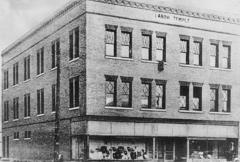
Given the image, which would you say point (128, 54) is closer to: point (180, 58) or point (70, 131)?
point (180, 58)

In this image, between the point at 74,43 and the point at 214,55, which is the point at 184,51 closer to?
the point at 214,55

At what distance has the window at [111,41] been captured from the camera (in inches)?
1176

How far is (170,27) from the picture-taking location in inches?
1270

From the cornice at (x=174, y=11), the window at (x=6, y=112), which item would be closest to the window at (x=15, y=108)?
the window at (x=6, y=112)

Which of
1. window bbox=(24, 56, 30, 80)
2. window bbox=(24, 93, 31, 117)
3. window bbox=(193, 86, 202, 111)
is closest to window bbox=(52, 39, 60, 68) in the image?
window bbox=(24, 56, 30, 80)

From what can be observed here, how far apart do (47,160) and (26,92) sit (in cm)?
857

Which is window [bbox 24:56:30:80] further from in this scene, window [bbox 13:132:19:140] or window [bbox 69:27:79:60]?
window [bbox 69:27:79:60]

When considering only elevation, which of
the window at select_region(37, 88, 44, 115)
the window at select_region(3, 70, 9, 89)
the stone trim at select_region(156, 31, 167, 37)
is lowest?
the window at select_region(37, 88, 44, 115)

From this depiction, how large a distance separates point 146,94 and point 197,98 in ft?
14.0

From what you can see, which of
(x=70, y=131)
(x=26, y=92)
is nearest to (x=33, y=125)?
(x=26, y=92)

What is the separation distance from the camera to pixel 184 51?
33031 mm

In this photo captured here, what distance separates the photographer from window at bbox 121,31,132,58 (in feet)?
100

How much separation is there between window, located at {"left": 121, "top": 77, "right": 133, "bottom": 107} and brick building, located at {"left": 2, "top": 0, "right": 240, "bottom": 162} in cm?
6

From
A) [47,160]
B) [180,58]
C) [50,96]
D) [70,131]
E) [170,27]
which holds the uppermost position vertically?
[170,27]
